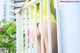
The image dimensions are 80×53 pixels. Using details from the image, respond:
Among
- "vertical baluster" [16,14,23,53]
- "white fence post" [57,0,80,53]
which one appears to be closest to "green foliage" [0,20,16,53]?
"vertical baluster" [16,14,23,53]

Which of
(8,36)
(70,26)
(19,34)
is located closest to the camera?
(70,26)

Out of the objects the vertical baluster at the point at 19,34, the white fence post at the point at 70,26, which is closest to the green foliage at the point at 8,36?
the vertical baluster at the point at 19,34

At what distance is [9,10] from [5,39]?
793 mm

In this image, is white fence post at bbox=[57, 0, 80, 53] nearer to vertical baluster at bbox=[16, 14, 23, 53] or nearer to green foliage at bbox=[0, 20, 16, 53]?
vertical baluster at bbox=[16, 14, 23, 53]

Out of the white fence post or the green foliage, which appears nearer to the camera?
the white fence post

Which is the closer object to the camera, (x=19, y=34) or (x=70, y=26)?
(x=70, y=26)

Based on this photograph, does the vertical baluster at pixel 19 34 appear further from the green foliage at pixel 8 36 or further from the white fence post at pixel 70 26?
the green foliage at pixel 8 36

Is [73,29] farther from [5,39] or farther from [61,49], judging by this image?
[5,39]

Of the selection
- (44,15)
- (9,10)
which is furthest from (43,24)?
(9,10)

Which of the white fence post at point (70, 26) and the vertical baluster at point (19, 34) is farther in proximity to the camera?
the vertical baluster at point (19, 34)

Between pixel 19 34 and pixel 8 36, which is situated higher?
pixel 19 34

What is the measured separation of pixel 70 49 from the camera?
1118 millimetres

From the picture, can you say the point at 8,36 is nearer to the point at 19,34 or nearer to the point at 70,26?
the point at 19,34

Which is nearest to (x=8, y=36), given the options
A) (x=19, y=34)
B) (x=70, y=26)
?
(x=19, y=34)
